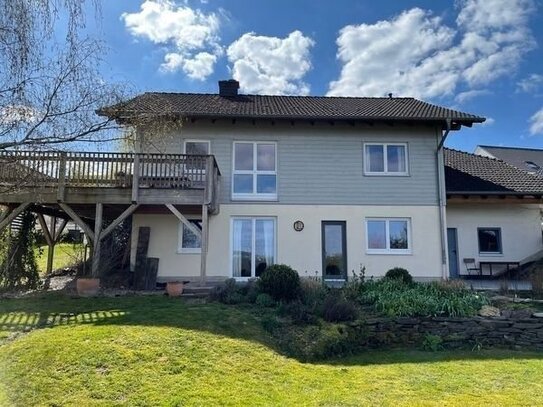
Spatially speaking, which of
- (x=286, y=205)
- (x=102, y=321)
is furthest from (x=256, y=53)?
(x=102, y=321)

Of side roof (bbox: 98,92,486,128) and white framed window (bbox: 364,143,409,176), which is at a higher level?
side roof (bbox: 98,92,486,128)

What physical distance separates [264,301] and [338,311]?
176 cm

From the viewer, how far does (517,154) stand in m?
32.9

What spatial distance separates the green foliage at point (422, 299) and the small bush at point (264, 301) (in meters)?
2.29

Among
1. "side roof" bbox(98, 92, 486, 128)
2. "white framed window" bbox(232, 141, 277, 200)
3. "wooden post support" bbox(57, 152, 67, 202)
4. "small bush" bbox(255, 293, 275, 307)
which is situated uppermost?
"side roof" bbox(98, 92, 486, 128)

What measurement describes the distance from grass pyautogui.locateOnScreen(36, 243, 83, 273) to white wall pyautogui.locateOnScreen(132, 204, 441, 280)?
367 centimetres

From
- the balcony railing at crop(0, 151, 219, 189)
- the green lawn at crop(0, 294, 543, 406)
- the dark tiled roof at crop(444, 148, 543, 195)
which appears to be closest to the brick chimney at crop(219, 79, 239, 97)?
the balcony railing at crop(0, 151, 219, 189)

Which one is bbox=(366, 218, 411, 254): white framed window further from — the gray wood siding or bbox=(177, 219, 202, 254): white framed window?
bbox=(177, 219, 202, 254): white framed window

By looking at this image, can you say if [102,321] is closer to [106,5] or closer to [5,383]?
[5,383]

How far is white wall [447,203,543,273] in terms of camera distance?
54.0ft

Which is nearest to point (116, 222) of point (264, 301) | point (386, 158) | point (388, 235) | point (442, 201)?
point (264, 301)

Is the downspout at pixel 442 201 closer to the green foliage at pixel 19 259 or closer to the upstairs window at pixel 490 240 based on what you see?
the upstairs window at pixel 490 240

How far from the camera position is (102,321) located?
8.14m

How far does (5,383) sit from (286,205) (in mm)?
10111
